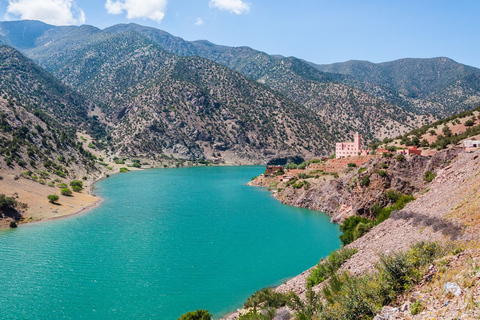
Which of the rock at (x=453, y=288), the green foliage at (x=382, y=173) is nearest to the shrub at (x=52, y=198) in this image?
the green foliage at (x=382, y=173)

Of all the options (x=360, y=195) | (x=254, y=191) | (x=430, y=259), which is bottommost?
(x=254, y=191)

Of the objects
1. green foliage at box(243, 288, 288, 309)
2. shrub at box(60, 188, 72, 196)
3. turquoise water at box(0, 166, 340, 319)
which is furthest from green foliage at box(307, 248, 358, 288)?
shrub at box(60, 188, 72, 196)

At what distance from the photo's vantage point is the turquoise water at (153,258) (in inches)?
1033

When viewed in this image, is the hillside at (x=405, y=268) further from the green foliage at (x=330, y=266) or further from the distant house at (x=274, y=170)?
the distant house at (x=274, y=170)

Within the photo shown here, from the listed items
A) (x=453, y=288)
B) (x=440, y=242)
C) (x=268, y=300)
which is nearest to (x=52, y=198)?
(x=268, y=300)

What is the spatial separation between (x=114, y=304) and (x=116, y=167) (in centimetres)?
12629

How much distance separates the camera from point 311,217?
58.2 meters

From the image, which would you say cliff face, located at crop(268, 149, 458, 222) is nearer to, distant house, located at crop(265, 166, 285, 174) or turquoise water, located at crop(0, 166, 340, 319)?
turquoise water, located at crop(0, 166, 340, 319)

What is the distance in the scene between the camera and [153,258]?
36.6 metres

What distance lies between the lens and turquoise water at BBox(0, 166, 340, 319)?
26250mm

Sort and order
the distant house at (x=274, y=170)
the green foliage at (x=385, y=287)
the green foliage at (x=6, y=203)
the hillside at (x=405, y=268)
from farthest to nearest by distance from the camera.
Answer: the distant house at (x=274, y=170)
the green foliage at (x=6, y=203)
the green foliage at (x=385, y=287)
the hillside at (x=405, y=268)

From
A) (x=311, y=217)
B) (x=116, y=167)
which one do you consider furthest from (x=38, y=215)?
(x=116, y=167)

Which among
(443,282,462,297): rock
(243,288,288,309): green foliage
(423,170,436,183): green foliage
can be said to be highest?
(443,282,462,297): rock

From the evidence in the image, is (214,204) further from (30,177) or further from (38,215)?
(30,177)
